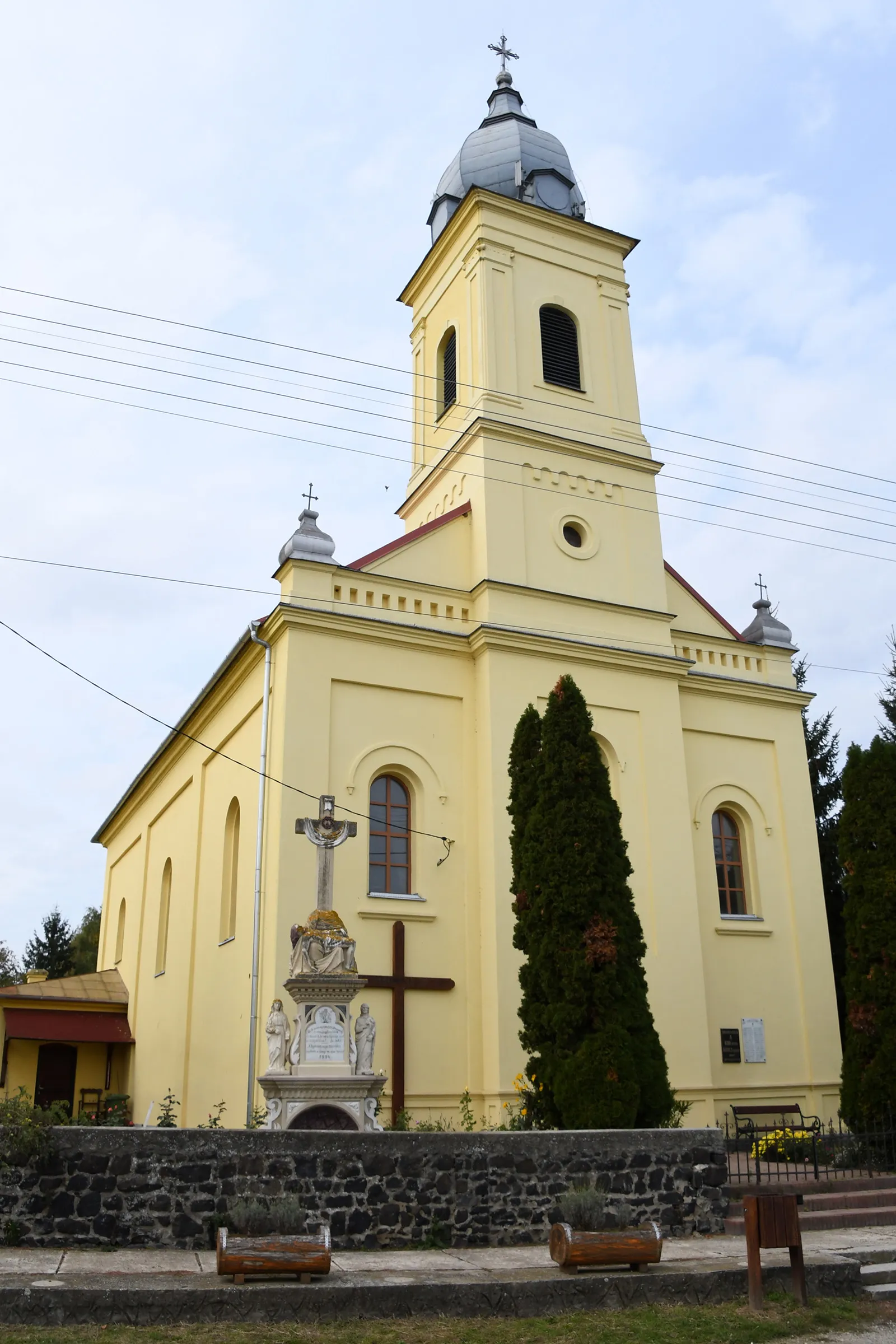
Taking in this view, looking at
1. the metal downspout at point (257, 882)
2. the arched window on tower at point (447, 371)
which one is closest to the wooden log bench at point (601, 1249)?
the metal downspout at point (257, 882)

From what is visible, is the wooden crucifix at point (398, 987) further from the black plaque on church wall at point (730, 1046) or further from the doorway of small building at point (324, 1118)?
the black plaque on church wall at point (730, 1046)

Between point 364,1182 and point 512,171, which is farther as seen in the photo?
point 512,171

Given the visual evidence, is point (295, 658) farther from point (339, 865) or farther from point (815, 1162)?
point (815, 1162)

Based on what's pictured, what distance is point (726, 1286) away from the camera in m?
9.02

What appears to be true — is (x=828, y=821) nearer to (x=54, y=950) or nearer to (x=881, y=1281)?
(x=881, y=1281)

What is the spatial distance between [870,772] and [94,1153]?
12.0m

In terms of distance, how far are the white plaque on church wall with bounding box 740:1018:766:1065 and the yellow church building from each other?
1.7 inches

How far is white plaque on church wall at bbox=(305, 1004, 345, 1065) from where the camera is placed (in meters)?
12.8

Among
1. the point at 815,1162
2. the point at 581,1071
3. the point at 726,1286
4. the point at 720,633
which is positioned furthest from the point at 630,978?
the point at 720,633

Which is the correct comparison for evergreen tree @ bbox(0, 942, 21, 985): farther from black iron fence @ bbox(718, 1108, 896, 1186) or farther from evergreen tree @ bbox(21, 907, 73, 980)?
black iron fence @ bbox(718, 1108, 896, 1186)

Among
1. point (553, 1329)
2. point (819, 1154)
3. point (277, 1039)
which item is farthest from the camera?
point (819, 1154)

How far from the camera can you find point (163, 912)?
26.5m

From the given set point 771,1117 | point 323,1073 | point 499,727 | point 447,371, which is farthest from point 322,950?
point 447,371

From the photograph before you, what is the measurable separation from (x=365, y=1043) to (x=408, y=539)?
8911 millimetres
